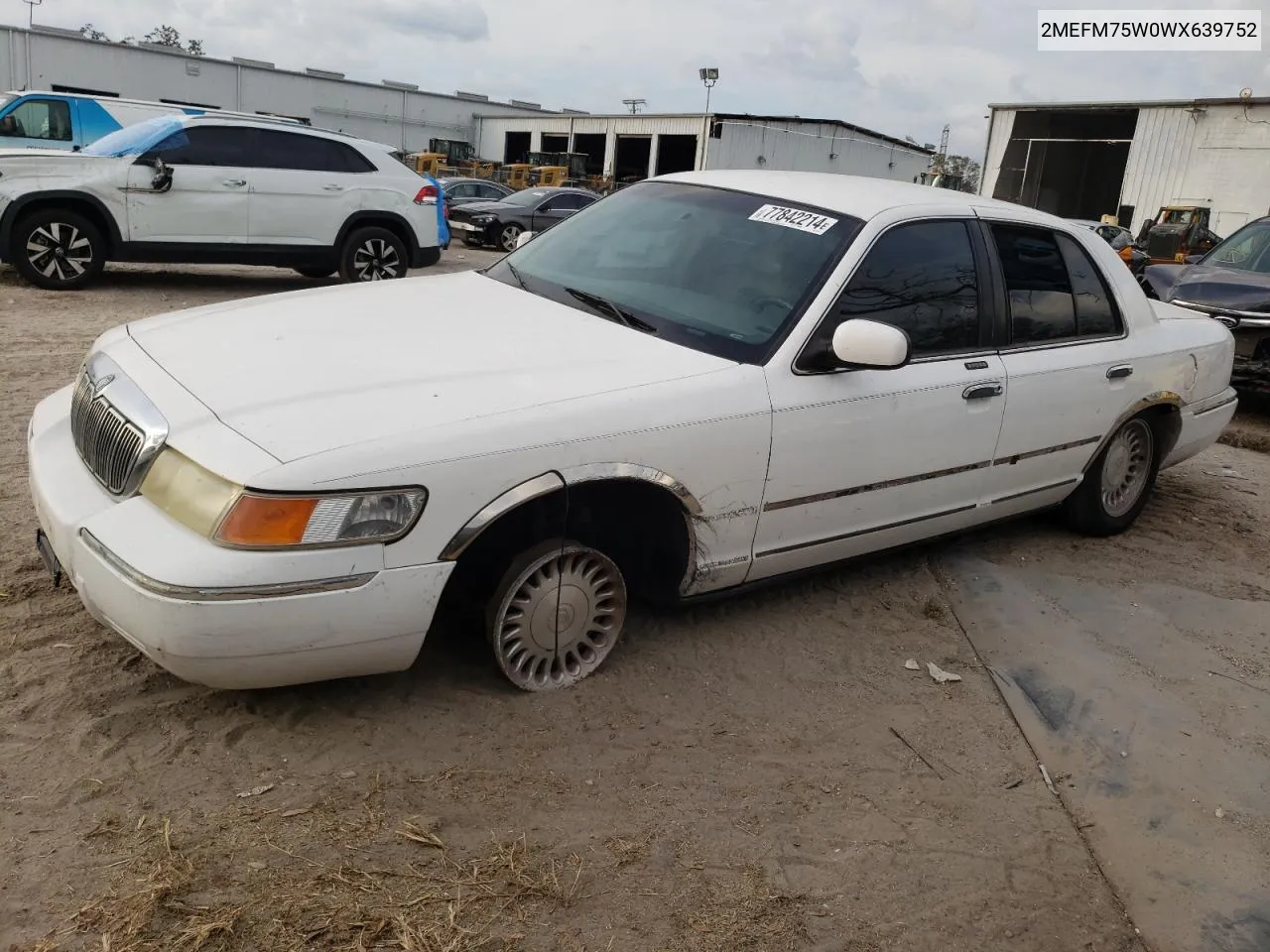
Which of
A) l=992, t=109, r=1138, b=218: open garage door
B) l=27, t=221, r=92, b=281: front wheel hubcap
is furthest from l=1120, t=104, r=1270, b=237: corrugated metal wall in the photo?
l=27, t=221, r=92, b=281: front wheel hubcap

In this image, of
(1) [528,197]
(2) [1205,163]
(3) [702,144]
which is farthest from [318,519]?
(3) [702,144]

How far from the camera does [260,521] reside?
8.87 feet

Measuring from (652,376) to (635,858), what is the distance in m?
1.44

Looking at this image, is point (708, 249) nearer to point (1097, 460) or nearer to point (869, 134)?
point (1097, 460)

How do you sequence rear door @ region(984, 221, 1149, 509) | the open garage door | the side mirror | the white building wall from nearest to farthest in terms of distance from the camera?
the side mirror, rear door @ region(984, 221, 1149, 509), the open garage door, the white building wall

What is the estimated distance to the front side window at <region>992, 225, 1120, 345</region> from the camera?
14.8ft

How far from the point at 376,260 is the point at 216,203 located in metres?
1.73

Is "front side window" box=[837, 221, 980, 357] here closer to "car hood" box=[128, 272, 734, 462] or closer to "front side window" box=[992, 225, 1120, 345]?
"front side window" box=[992, 225, 1120, 345]

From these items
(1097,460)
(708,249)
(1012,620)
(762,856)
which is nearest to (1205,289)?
(1097,460)

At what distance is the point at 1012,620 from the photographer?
4547 mm

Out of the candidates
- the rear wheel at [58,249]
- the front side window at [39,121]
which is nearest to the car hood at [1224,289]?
the rear wheel at [58,249]

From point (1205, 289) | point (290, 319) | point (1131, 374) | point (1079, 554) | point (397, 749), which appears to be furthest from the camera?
point (1205, 289)

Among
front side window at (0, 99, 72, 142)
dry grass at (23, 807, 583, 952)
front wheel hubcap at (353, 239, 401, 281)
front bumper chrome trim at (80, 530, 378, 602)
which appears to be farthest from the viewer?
front side window at (0, 99, 72, 142)

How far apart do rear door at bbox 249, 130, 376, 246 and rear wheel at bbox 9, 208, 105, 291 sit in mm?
1460
